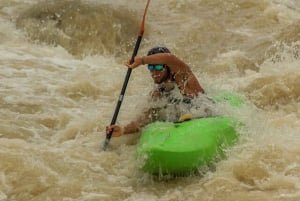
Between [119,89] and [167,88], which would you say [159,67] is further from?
[119,89]

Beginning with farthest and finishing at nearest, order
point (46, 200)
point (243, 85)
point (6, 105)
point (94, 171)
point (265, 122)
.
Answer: point (243, 85)
point (6, 105)
point (265, 122)
point (94, 171)
point (46, 200)

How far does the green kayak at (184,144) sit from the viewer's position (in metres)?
4.32

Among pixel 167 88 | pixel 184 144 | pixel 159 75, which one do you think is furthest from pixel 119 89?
pixel 184 144

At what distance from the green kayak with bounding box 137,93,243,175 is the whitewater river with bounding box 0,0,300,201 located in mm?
120

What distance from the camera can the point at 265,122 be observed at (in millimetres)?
5555

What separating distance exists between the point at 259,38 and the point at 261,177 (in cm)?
519

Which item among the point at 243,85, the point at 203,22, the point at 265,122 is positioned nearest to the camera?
the point at 265,122

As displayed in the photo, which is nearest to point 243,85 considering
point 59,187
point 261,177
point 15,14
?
point 261,177

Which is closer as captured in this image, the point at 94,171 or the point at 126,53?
the point at 94,171

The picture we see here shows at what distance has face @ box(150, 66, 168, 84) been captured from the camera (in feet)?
16.3

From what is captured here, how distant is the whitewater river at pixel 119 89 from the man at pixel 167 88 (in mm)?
250

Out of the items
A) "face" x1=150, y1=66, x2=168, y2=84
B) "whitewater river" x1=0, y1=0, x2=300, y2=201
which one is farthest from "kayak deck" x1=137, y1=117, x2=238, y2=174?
"face" x1=150, y1=66, x2=168, y2=84

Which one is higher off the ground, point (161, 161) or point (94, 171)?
point (161, 161)

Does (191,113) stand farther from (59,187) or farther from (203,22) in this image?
(203,22)
